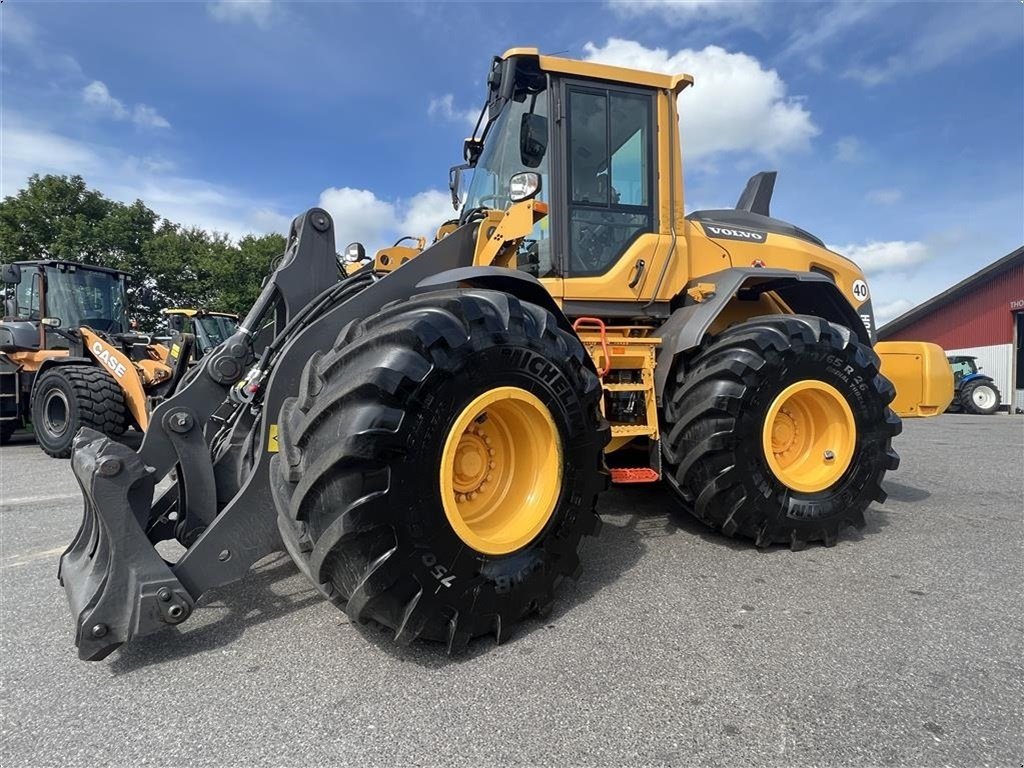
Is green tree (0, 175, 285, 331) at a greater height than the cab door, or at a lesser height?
greater

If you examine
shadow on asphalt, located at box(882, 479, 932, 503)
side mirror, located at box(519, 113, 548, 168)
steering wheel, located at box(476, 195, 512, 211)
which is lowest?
shadow on asphalt, located at box(882, 479, 932, 503)

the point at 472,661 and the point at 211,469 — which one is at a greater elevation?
the point at 211,469

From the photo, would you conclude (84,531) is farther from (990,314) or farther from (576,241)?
(990,314)

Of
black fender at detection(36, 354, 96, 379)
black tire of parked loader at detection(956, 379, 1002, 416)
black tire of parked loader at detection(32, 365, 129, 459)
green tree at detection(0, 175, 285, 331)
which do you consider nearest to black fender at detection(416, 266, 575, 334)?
black tire of parked loader at detection(32, 365, 129, 459)

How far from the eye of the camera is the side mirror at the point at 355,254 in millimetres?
4156

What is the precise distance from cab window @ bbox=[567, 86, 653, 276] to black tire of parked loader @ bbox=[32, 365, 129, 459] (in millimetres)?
6921

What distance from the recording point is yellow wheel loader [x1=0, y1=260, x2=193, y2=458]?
768 centimetres

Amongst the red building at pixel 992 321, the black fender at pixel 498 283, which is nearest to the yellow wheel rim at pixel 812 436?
the black fender at pixel 498 283

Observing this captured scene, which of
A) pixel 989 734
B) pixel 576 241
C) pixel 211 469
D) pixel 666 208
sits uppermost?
pixel 666 208

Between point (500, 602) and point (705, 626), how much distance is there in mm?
887

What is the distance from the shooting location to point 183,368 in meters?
5.09

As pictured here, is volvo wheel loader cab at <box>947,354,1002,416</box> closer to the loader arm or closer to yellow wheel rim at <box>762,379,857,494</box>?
yellow wheel rim at <box>762,379,857,494</box>

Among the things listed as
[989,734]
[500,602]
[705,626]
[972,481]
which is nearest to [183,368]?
[500,602]

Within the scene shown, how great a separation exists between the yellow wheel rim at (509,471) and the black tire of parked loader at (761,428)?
1089 millimetres
